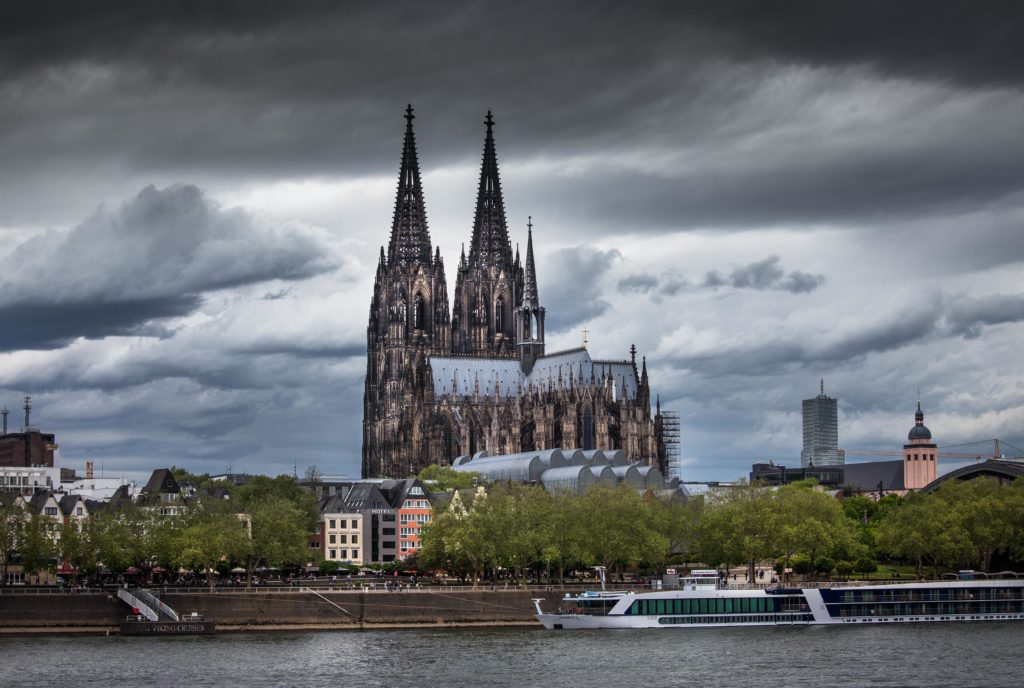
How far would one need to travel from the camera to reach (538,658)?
115938 millimetres

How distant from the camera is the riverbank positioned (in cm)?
13600

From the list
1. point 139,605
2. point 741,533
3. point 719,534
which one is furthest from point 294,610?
point 741,533

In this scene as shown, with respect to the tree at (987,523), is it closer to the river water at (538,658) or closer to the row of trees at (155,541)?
the river water at (538,658)

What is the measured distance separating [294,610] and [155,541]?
20661mm

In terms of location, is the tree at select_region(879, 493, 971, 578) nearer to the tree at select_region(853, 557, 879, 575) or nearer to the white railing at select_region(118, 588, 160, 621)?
the tree at select_region(853, 557, 879, 575)

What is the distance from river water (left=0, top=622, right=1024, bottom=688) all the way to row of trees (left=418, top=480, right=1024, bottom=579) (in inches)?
907

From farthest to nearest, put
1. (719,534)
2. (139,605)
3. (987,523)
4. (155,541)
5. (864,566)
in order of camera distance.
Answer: (864,566) → (987,523) → (719,534) → (155,541) → (139,605)

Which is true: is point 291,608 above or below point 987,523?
below

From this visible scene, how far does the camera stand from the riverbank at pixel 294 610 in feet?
446

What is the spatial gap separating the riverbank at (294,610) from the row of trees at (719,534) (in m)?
14.6

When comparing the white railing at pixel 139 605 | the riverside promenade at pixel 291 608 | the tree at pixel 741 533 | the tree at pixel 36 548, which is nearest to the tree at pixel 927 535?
the tree at pixel 741 533

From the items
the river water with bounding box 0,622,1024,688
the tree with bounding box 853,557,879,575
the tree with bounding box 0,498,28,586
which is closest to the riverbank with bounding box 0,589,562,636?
the river water with bounding box 0,622,1024,688

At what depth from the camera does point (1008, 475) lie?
197 m

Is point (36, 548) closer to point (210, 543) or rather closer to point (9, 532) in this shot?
point (9, 532)
